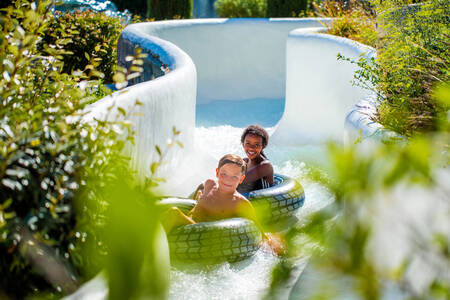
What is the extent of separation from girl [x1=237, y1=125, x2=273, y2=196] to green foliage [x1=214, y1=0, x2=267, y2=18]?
13658 mm

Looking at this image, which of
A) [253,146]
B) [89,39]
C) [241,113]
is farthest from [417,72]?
[89,39]

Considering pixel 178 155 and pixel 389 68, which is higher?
pixel 389 68

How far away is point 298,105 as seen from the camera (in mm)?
9188

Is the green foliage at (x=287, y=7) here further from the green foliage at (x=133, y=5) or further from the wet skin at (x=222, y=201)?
the wet skin at (x=222, y=201)

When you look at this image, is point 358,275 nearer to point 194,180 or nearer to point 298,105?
point 194,180

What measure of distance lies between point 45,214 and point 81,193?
0.22 meters

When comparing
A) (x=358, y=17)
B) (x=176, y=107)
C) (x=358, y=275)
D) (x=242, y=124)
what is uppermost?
→ (x=358, y=17)

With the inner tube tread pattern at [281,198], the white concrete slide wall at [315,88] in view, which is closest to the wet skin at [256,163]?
the inner tube tread pattern at [281,198]

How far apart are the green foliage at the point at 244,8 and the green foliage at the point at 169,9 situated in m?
3.19

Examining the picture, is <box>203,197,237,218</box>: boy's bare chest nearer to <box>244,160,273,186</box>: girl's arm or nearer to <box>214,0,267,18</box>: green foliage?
<box>244,160,273,186</box>: girl's arm

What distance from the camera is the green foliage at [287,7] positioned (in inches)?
611

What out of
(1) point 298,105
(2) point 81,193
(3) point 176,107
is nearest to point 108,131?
(2) point 81,193

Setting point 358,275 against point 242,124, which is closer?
point 358,275

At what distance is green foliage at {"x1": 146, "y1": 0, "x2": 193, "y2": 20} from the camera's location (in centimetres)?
1576
